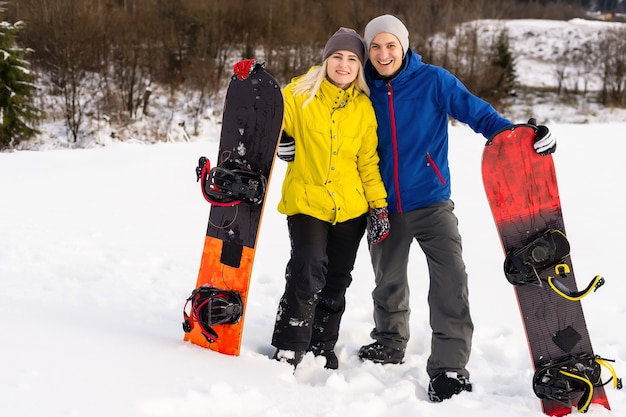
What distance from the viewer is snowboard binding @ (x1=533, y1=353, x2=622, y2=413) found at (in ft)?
6.59

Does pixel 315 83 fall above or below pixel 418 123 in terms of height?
above

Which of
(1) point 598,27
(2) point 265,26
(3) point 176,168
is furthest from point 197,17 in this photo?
(1) point 598,27

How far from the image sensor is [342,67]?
2.21 m

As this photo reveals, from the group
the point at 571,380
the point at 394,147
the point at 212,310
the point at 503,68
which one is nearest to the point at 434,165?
the point at 394,147

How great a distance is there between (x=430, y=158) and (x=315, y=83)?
56 cm

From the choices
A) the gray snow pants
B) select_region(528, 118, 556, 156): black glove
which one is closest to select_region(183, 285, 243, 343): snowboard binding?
the gray snow pants

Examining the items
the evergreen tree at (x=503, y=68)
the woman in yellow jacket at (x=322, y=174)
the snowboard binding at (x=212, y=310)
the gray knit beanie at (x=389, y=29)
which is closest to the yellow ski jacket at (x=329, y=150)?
the woman in yellow jacket at (x=322, y=174)

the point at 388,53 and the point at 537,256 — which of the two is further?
the point at 388,53

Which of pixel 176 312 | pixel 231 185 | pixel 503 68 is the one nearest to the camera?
pixel 231 185

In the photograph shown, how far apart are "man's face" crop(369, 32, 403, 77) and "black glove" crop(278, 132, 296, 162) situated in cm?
47

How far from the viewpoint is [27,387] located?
1.59 m

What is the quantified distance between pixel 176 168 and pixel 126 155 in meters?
0.91

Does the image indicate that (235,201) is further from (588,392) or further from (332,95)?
(588,392)

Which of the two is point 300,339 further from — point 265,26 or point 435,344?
point 265,26
